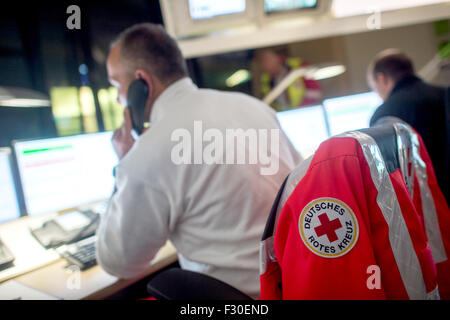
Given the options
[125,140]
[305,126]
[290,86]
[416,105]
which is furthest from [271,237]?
[290,86]

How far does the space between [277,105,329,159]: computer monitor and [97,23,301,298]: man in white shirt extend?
41.7 inches

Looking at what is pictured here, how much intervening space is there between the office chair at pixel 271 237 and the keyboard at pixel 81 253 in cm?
25

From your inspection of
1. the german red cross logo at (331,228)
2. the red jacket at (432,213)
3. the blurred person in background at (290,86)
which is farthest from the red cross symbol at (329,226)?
the blurred person in background at (290,86)

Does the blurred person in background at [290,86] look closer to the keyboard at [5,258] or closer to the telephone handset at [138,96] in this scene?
the telephone handset at [138,96]

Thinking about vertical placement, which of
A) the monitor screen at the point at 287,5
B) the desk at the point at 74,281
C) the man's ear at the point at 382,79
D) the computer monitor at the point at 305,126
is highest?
the monitor screen at the point at 287,5

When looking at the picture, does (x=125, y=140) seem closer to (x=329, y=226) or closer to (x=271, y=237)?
(x=271, y=237)

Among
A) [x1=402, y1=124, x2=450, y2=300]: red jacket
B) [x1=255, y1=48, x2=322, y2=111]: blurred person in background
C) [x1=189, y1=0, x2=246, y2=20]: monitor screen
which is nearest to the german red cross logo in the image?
[x1=402, y1=124, x2=450, y2=300]: red jacket

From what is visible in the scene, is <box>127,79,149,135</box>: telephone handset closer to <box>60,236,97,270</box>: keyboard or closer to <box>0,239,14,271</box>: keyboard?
<box>60,236,97,270</box>: keyboard

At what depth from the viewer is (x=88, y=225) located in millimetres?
1098

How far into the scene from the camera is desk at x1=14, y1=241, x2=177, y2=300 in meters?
0.78

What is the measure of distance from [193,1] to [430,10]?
1.25 meters

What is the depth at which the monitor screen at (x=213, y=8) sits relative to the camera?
1432 mm

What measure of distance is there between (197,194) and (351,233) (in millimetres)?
423

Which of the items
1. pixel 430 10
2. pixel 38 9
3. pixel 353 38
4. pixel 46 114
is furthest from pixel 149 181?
pixel 353 38
